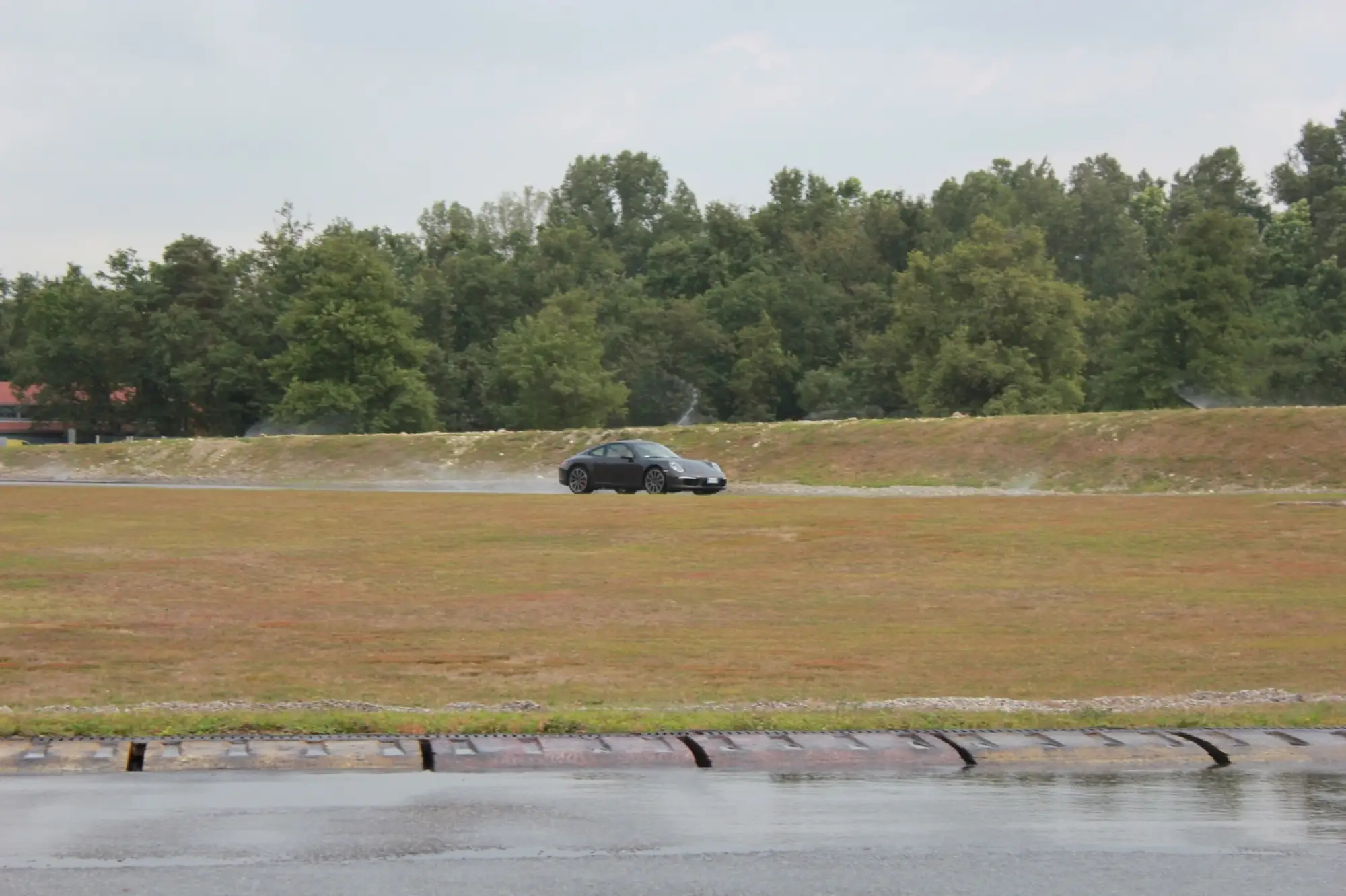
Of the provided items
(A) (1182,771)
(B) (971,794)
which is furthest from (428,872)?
(A) (1182,771)

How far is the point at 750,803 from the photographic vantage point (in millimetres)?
8500

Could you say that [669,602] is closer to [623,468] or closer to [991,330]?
[623,468]

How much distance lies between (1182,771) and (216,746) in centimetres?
567

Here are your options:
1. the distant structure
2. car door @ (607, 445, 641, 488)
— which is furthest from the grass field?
the distant structure

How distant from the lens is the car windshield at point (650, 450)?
132 feet

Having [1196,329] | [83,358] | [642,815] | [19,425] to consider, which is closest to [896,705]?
[642,815]

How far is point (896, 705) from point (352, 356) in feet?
290

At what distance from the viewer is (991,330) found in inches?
3457

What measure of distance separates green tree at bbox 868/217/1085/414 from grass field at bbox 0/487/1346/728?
170 feet

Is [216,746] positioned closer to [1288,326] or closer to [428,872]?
[428,872]

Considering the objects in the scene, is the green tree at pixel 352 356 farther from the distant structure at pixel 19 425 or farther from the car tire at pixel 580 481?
the car tire at pixel 580 481

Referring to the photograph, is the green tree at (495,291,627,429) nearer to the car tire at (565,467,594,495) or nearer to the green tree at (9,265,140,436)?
the green tree at (9,265,140,436)

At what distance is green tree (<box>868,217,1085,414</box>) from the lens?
84562 millimetres

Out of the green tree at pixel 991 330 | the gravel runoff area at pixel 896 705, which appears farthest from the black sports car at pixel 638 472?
the green tree at pixel 991 330
